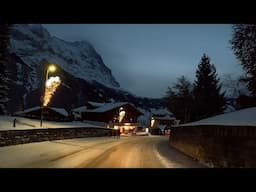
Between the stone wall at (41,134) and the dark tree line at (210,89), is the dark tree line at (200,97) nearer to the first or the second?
the dark tree line at (210,89)

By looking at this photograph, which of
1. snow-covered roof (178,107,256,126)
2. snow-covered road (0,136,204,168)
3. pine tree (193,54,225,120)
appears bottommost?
snow-covered road (0,136,204,168)

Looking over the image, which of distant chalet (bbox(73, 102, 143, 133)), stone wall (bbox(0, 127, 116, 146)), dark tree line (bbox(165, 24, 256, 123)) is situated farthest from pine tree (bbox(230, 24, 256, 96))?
distant chalet (bbox(73, 102, 143, 133))

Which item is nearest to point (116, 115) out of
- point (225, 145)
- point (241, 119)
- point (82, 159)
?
point (82, 159)

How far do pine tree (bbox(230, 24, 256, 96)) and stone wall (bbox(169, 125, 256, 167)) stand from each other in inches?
250

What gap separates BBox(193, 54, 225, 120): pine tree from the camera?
3700cm

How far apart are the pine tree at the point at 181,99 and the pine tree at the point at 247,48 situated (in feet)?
83.1

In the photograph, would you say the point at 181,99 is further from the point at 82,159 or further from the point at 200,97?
the point at 82,159

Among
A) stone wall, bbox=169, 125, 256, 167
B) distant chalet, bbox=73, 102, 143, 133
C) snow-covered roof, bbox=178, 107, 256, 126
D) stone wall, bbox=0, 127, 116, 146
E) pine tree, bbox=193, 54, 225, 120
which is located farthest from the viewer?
distant chalet, bbox=73, 102, 143, 133

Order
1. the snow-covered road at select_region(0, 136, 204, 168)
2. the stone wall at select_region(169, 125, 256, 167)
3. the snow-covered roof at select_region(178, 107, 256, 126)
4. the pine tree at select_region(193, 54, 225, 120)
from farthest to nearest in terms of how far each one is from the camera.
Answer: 1. the pine tree at select_region(193, 54, 225, 120)
2. the snow-covered road at select_region(0, 136, 204, 168)
3. the snow-covered roof at select_region(178, 107, 256, 126)
4. the stone wall at select_region(169, 125, 256, 167)

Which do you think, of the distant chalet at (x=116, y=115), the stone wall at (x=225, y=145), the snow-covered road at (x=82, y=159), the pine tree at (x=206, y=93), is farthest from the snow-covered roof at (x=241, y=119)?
the distant chalet at (x=116, y=115)

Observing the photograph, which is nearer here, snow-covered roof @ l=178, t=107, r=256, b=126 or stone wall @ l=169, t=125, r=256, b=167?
stone wall @ l=169, t=125, r=256, b=167

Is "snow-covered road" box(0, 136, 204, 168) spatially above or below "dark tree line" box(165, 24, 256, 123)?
below

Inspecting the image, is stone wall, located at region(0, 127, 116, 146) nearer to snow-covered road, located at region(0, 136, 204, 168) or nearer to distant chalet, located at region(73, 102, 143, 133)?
snow-covered road, located at region(0, 136, 204, 168)
